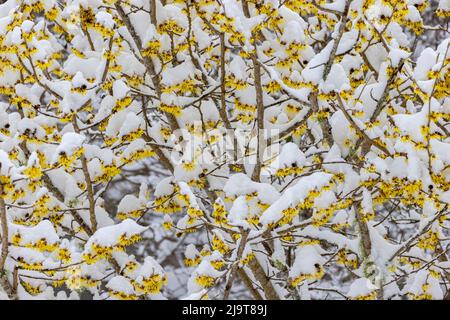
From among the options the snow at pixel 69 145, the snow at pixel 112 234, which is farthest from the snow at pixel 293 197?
the snow at pixel 69 145

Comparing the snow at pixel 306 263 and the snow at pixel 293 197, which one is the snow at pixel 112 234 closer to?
the snow at pixel 293 197

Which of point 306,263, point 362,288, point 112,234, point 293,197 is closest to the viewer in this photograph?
point 293,197

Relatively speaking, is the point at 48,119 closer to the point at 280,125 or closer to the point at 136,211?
the point at 136,211

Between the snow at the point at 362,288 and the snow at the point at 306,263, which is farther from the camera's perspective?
the snow at the point at 306,263

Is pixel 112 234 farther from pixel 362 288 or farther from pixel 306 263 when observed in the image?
pixel 362 288

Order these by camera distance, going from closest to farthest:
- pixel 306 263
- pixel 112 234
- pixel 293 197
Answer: pixel 293 197 < pixel 112 234 < pixel 306 263

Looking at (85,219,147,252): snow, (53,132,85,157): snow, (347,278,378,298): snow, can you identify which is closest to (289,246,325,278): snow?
(347,278,378,298): snow

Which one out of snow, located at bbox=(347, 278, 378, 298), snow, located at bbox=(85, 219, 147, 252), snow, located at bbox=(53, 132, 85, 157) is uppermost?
snow, located at bbox=(53, 132, 85, 157)

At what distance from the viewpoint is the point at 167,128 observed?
5281 mm

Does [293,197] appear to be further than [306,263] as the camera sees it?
No

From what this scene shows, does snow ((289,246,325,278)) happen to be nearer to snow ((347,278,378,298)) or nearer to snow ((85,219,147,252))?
snow ((347,278,378,298))

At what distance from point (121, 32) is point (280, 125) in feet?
4.79

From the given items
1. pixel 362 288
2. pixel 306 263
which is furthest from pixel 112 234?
pixel 362 288
